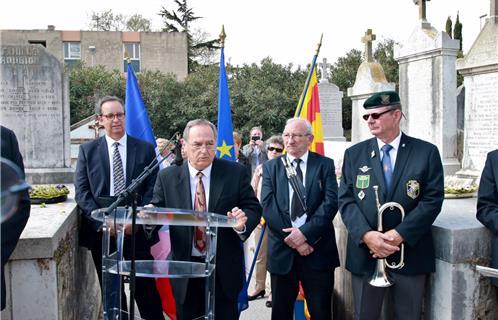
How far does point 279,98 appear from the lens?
2125 cm

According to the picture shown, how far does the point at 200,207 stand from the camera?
129 inches

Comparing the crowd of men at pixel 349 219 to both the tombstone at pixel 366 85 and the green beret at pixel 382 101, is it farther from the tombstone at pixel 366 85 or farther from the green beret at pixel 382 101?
the tombstone at pixel 366 85

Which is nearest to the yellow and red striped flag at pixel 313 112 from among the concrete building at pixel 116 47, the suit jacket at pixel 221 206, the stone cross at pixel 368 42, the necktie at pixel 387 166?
the necktie at pixel 387 166

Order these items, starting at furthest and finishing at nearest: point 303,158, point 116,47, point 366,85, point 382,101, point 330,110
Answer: point 116,47 → point 330,110 → point 366,85 → point 303,158 → point 382,101

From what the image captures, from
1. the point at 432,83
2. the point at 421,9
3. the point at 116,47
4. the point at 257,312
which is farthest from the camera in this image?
the point at 116,47

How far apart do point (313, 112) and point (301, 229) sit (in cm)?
232

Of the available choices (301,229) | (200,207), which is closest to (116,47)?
(301,229)

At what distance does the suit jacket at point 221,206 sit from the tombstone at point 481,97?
13.9 ft

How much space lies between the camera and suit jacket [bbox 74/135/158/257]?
4031mm

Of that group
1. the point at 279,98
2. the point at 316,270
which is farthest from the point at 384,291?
the point at 279,98

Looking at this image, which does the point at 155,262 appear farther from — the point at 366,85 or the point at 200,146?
the point at 366,85

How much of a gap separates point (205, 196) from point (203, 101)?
18899mm

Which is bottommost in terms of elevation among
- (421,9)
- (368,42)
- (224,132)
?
(224,132)

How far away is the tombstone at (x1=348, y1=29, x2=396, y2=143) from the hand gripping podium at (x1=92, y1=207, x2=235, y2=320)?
30.1 ft
